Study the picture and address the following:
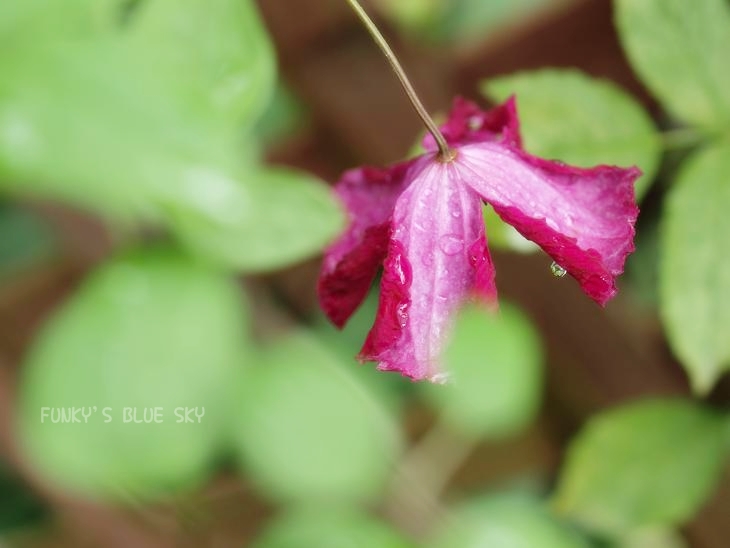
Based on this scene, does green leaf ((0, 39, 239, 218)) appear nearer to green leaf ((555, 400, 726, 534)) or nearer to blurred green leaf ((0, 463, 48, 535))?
green leaf ((555, 400, 726, 534))

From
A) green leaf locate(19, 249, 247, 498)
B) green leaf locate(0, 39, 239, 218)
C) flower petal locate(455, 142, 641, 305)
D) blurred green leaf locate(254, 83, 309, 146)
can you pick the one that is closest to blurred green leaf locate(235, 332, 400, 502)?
green leaf locate(19, 249, 247, 498)

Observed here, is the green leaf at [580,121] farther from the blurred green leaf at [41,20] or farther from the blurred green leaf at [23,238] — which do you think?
the blurred green leaf at [23,238]

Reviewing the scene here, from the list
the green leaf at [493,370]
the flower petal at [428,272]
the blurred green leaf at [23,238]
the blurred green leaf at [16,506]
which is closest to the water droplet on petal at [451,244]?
the flower petal at [428,272]

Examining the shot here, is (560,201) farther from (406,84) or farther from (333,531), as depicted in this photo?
(333,531)

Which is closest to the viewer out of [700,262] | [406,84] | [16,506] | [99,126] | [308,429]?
[99,126]

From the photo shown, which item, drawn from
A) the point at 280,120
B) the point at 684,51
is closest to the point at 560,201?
the point at 684,51
